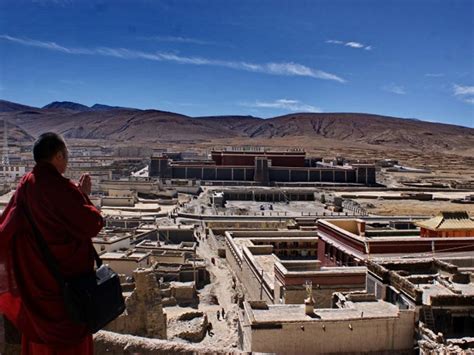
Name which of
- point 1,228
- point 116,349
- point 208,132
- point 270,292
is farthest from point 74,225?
point 208,132

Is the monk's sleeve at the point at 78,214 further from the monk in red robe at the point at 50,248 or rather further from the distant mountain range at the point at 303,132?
the distant mountain range at the point at 303,132

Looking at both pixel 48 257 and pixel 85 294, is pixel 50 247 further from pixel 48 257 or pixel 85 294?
pixel 85 294

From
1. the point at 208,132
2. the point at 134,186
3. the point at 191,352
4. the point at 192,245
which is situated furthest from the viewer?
the point at 208,132

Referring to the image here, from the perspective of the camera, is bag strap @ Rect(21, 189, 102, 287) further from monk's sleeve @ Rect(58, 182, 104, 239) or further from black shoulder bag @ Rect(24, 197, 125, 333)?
monk's sleeve @ Rect(58, 182, 104, 239)

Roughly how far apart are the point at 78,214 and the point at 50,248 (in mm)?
227

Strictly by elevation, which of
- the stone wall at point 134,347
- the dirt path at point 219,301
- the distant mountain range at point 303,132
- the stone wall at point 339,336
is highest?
the distant mountain range at point 303,132

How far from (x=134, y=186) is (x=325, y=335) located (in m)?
44.8

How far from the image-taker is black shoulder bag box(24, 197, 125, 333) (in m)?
2.54

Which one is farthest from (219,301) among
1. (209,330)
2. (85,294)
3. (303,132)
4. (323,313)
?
(303,132)

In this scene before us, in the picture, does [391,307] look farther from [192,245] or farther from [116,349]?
[192,245]

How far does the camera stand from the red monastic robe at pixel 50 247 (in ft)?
8.42

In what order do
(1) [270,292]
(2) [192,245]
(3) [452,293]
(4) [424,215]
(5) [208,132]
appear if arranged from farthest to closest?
(5) [208,132]
(4) [424,215]
(2) [192,245]
(1) [270,292]
(3) [452,293]

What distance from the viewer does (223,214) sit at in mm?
42938

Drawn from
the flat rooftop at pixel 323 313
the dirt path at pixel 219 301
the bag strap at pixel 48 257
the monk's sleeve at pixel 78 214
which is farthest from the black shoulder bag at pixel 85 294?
the dirt path at pixel 219 301
